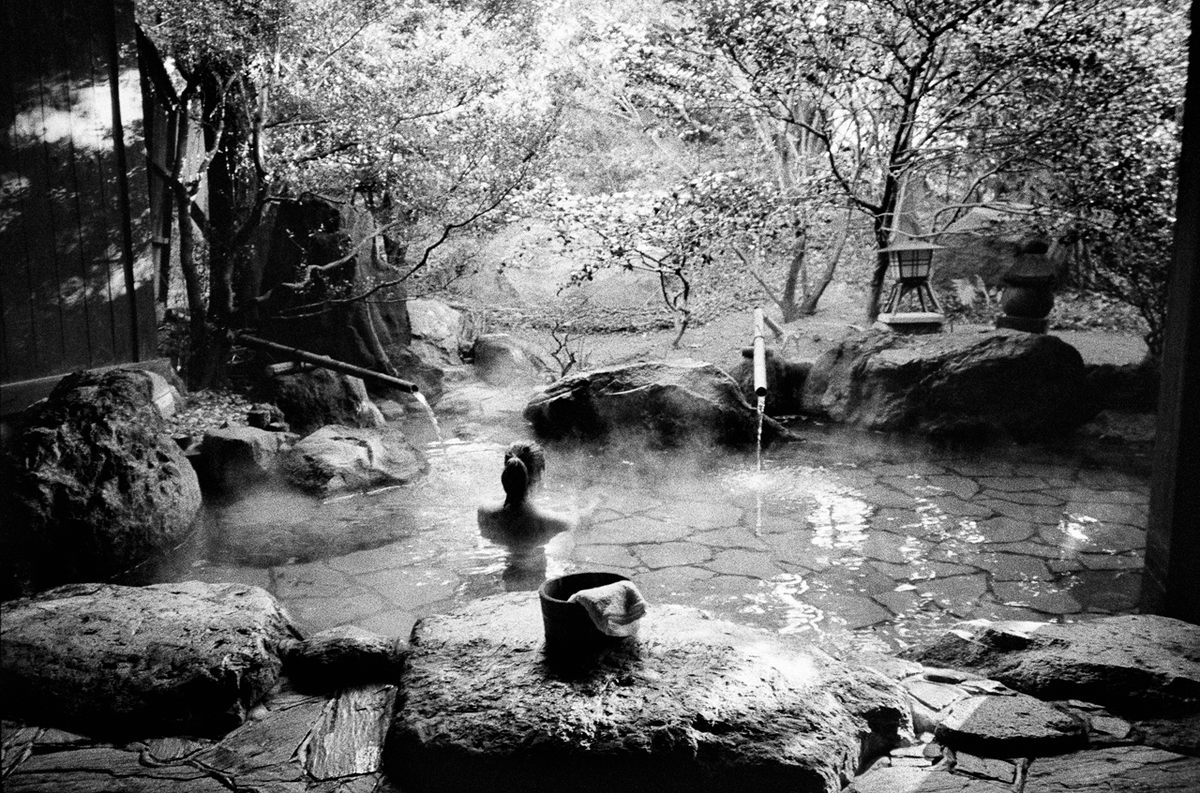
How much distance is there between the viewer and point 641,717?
2961mm

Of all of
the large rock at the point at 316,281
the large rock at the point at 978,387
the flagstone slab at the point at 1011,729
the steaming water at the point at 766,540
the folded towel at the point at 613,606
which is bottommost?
the steaming water at the point at 766,540

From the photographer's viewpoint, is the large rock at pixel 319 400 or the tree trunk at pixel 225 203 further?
the tree trunk at pixel 225 203

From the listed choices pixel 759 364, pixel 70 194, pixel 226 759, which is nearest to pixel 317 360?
pixel 70 194

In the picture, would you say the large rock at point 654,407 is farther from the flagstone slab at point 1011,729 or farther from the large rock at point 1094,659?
the flagstone slab at point 1011,729

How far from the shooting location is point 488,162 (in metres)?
11.1

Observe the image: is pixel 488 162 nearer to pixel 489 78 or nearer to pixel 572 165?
pixel 489 78

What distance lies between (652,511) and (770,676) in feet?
12.4

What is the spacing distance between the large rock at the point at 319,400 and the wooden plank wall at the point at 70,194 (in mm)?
2388

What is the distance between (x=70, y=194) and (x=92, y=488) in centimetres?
240

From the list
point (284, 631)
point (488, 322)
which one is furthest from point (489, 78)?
point (284, 631)

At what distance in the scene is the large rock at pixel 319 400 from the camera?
9.90 meters

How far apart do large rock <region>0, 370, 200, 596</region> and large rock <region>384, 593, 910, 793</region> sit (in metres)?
3.18

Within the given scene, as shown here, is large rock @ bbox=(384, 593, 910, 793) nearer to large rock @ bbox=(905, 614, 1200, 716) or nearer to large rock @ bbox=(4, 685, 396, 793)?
large rock @ bbox=(4, 685, 396, 793)

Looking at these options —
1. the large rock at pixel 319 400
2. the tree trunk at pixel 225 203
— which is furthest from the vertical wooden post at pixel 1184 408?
the tree trunk at pixel 225 203
